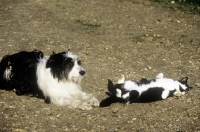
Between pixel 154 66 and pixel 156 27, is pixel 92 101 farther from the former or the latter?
pixel 156 27

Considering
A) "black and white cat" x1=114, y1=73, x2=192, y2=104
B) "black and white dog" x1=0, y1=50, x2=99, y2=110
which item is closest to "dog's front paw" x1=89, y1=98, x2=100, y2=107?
"black and white dog" x1=0, y1=50, x2=99, y2=110

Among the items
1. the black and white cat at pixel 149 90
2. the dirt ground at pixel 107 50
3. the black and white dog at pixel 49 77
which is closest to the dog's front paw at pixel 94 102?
the black and white dog at pixel 49 77

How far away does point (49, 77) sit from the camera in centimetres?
599

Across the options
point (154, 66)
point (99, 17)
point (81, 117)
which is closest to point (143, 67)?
point (154, 66)

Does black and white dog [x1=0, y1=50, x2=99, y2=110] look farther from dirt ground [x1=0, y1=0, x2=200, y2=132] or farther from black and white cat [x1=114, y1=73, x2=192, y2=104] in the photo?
black and white cat [x1=114, y1=73, x2=192, y2=104]

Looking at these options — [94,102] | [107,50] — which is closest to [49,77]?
[94,102]

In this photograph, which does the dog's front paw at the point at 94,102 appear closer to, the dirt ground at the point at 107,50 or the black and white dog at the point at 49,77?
the black and white dog at the point at 49,77

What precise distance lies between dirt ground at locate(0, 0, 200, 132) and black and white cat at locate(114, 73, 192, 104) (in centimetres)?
12

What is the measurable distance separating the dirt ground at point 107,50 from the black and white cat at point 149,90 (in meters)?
0.12

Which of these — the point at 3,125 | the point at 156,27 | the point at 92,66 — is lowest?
the point at 3,125

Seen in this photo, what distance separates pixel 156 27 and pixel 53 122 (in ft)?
20.2

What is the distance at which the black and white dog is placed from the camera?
5.85 meters

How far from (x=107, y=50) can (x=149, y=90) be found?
9.07ft

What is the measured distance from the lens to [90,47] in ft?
29.3
